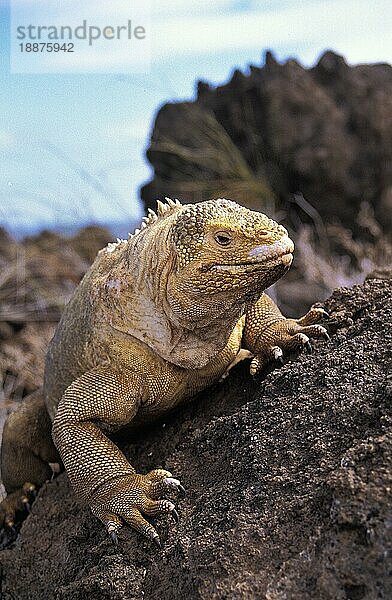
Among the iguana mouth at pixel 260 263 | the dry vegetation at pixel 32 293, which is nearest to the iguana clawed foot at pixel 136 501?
the iguana mouth at pixel 260 263

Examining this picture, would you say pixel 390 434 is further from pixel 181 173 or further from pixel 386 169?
pixel 181 173

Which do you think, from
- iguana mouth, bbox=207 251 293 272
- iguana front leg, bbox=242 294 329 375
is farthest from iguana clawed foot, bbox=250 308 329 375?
iguana mouth, bbox=207 251 293 272

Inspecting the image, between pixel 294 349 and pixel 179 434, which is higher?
pixel 294 349

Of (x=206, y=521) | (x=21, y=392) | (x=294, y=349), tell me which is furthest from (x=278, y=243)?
(x=21, y=392)

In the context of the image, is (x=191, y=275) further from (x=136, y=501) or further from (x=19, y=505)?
(x=19, y=505)

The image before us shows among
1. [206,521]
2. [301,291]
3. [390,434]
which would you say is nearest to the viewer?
[390,434]

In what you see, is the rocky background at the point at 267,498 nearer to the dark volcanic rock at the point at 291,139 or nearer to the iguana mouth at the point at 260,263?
the iguana mouth at the point at 260,263

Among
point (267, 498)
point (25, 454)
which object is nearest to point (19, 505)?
point (25, 454)
